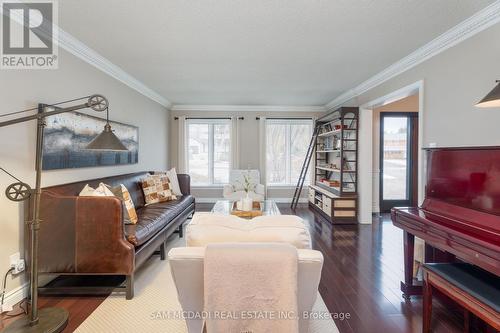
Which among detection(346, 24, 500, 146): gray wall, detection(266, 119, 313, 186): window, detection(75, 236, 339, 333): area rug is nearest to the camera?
detection(75, 236, 339, 333): area rug

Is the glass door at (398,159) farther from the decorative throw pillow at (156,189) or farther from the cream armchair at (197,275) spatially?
the cream armchair at (197,275)

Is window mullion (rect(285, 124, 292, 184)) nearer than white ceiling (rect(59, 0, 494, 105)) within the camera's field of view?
No

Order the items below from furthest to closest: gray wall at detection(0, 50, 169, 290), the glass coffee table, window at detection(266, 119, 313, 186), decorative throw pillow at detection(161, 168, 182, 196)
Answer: window at detection(266, 119, 313, 186) → decorative throw pillow at detection(161, 168, 182, 196) → the glass coffee table → gray wall at detection(0, 50, 169, 290)

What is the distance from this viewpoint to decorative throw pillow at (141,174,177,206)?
3.80 meters

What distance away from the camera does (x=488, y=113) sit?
7.00 ft

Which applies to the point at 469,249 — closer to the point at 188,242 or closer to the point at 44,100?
the point at 188,242

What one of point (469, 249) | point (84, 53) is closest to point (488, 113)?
point (469, 249)

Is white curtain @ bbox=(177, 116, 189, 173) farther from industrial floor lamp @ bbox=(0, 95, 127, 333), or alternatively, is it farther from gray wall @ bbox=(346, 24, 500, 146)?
gray wall @ bbox=(346, 24, 500, 146)

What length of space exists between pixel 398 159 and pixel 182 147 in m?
4.91

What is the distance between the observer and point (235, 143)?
20.0 ft

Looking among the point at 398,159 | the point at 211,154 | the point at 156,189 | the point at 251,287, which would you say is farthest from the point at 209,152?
the point at 251,287

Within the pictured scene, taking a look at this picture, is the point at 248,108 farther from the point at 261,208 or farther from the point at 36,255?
the point at 36,255

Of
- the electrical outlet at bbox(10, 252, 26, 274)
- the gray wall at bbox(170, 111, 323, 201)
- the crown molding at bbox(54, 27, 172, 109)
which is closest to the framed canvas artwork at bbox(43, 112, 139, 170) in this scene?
the crown molding at bbox(54, 27, 172, 109)

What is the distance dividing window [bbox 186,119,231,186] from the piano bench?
194 inches
